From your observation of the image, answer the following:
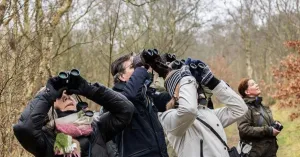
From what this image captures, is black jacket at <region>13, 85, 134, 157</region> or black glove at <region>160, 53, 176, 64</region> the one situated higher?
black glove at <region>160, 53, 176, 64</region>

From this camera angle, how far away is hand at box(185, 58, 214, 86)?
12.3 feet

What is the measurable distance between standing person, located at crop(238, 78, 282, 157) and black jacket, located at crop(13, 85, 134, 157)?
2.33 metres

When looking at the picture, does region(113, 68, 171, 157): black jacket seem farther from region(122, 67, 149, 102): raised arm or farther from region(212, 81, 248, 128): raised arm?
region(212, 81, 248, 128): raised arm

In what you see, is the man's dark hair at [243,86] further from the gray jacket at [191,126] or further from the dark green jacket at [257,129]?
the gray jacket at [191,126]

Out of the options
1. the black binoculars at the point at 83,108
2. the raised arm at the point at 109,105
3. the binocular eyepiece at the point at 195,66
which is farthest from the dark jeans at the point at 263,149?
the black binoculars at the point at 83,108

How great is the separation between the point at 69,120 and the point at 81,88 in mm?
221

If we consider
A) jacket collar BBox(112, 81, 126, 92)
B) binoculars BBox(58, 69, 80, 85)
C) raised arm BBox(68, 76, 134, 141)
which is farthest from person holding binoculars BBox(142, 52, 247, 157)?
binoculars BBox(58, 69, 80, 85)

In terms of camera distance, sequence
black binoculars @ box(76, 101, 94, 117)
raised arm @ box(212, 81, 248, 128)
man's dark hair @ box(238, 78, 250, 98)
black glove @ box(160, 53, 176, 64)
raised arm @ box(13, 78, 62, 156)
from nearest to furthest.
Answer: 1. raised arm @ box(13, 78, 62, 156)
2. black binoculars @ box(76, 101, 94, 117)
3. black glove @ box(160, 53, 176, 64)
4. raised arm @ box(212, 81, 248, 128)
5. man's dark hair @ box(238, 78, 250, 98)

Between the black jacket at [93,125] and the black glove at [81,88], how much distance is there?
0.12 ft

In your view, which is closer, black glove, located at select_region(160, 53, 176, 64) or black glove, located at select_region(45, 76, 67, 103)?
black glove, located at select_region(45, 76, 67, 103)

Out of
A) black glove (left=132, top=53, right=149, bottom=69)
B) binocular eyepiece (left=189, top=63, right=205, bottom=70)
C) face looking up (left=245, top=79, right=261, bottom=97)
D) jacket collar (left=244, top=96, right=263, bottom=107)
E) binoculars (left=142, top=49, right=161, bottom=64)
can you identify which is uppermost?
binoculars (left=142, top=49, right=161, bottom=64)

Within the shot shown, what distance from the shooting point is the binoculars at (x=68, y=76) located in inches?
111

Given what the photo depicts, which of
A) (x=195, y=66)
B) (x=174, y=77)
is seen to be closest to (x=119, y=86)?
(x=174, y=77)

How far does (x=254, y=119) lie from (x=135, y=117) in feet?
7.23
